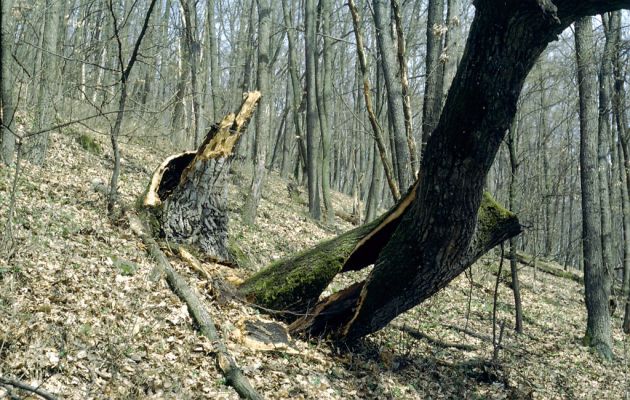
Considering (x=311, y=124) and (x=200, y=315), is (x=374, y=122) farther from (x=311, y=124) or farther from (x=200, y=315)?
(x=311, y=124)

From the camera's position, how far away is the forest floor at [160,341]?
430 centimetres

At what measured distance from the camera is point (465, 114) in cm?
427

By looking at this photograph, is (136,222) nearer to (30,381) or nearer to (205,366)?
(205,366)

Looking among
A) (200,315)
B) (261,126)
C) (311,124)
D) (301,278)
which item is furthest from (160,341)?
(311,124)

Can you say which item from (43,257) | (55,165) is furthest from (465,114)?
(55,165)

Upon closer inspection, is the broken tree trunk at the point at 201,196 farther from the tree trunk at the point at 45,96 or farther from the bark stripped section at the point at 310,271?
the tree trunk at the point at 45,96

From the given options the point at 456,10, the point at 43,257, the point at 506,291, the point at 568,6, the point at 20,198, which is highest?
the point at 456,10

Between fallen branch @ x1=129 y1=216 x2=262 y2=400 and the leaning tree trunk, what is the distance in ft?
3.12

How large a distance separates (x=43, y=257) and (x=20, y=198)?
6.19 feet

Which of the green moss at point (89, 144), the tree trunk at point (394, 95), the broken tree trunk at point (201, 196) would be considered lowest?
the broken tree trunk at point (201, 196)

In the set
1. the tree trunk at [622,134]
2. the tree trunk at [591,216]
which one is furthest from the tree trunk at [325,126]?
the tree trunk at [622,134]

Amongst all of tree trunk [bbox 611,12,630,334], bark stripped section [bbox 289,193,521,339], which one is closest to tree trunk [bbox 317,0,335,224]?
tree trunk [bbox 611,12,630,334]

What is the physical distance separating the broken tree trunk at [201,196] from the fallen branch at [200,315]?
40 centimetres

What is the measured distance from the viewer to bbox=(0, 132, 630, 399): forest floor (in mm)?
4305
